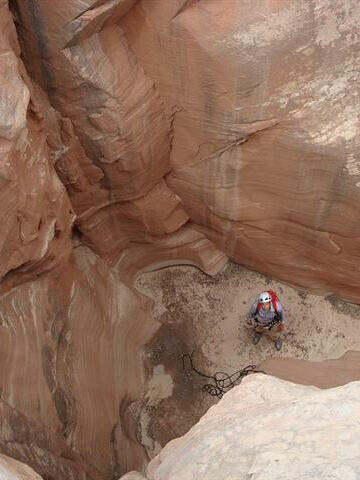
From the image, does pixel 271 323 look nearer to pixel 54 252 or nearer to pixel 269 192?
pixel 269 192

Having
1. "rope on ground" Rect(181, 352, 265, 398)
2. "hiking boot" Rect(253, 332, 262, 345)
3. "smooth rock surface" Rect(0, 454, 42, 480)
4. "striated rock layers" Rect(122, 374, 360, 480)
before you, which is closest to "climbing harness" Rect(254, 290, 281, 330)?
"hiking boot" Rect(253, 332, 262, 345)

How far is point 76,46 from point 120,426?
126 inches

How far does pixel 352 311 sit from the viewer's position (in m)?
5.83

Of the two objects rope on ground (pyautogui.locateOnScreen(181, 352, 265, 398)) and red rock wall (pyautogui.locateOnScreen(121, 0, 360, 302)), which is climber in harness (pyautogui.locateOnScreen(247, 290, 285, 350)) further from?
red rock wall (pyautogui.locateOnScreen(121, 0, 360, 302))

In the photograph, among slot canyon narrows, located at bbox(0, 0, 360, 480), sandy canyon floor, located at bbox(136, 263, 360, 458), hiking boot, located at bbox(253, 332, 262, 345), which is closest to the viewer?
slot canyon narrows, located at bbox(0, 0, 360, 480)

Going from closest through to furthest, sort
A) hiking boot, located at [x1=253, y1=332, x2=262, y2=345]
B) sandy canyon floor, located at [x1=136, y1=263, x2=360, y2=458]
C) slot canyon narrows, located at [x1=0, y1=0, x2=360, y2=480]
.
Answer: slot canyon narrows, located at [x1=0, y1=0, x2=360, y2=480] → sandy canyon floor, located at [x1=136, y1=263, x2=360, y2=458] → hiking boot, located at [x1=253, y1=332, x2=262, y2=345]

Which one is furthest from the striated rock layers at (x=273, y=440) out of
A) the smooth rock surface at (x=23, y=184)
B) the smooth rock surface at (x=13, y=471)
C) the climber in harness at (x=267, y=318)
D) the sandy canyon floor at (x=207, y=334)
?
the sandy canyon floor at (x=207, y=334)

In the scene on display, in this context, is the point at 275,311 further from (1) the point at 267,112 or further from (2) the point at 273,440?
(2) the point at 273,440

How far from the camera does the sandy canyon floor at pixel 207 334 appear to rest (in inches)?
223

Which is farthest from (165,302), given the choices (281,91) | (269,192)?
(281,91)

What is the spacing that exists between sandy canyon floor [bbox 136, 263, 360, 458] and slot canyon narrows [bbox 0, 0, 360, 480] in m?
0.01

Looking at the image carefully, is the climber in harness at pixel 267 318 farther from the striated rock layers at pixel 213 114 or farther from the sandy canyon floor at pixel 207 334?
the striated rock layers at pixel 213 114

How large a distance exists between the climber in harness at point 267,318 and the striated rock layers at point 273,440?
70.6 inches

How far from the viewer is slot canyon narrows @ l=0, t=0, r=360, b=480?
12.1ft
